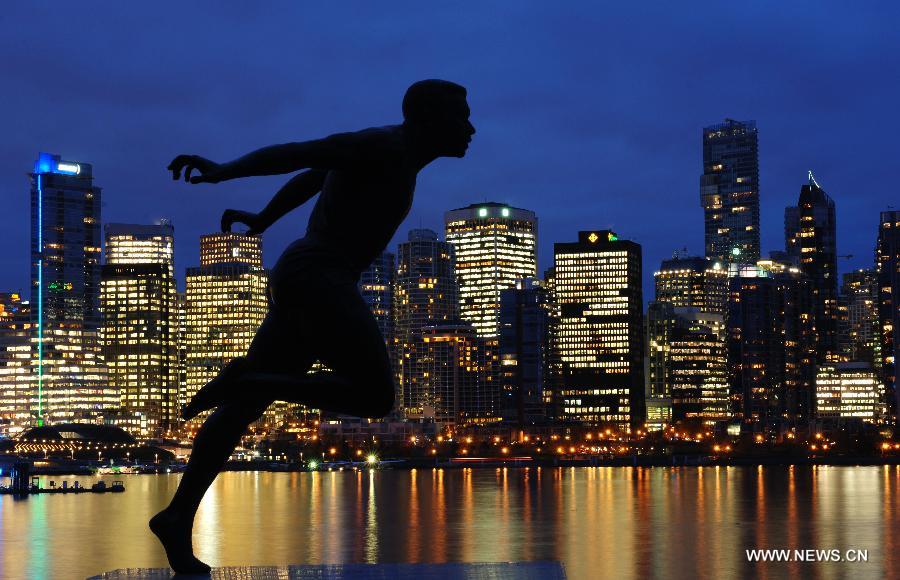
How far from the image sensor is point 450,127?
858 cm

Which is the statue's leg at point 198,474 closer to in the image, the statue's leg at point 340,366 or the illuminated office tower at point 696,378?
the statue's leg at point 340,366

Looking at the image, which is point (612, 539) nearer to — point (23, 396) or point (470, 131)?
point (470, 131)

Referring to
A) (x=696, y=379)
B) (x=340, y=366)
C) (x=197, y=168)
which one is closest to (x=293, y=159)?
(x=197, y=168)

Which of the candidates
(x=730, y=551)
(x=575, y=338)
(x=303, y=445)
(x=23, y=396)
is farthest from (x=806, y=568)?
(x=23, y=396)

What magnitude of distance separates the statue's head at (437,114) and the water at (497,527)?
28871 millimetres

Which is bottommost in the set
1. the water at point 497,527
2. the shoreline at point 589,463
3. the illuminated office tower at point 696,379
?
the shoreline at point 589,463

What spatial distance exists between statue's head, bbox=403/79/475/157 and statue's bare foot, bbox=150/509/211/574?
293 cm

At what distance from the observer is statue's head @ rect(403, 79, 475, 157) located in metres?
8.55

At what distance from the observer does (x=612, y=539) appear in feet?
162

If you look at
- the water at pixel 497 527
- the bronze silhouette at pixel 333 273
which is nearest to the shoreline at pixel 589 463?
the water at pixel 497 527

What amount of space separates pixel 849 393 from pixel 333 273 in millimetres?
195216

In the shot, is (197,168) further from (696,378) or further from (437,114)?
(696,378)

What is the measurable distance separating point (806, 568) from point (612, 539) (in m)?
11.7

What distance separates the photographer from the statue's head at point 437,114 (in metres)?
8.55
